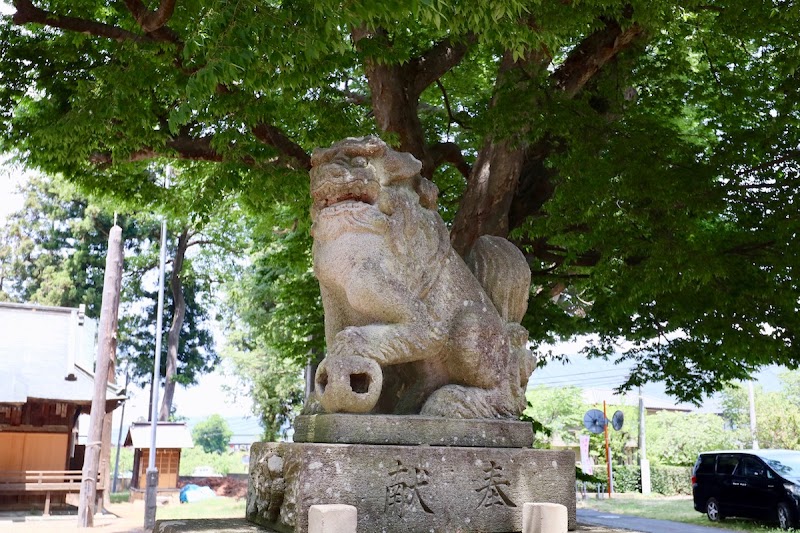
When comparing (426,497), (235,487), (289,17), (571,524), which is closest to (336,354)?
(426,497)

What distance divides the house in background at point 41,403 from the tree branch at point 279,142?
10838 millimetres

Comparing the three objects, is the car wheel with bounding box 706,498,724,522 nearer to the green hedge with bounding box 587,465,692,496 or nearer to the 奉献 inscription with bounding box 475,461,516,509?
the green hedge with bounding box 587,465,692,496

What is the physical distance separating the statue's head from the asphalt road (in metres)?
10.7

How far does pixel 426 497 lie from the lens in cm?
326

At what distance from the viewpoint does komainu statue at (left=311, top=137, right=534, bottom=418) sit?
11.3 feet

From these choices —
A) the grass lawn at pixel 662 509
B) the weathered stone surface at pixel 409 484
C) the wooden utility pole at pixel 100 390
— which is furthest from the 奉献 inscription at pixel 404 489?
the wooden utility pole at pixel 100 390

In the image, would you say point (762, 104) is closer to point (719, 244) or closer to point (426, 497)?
point (719, 244)

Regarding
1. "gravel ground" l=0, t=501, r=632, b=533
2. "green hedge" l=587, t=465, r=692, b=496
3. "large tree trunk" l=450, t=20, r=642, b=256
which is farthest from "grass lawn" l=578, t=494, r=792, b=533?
"gravel ground" l=0, t=501, r=632, b=533

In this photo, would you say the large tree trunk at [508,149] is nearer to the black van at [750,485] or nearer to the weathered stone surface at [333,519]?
the weathered stone surface at [333,519]

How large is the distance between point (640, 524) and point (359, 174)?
12.8 meters

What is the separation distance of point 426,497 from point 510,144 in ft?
18.7

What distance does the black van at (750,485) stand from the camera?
13.6 m

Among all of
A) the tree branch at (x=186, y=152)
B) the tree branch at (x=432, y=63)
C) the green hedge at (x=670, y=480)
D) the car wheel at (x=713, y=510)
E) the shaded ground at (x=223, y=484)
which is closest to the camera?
the tree branch at (x=186, y=152)

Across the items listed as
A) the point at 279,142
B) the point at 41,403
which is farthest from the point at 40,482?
the point at 279,142
